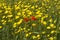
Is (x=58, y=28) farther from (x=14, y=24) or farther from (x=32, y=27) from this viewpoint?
(x=14, y=24)

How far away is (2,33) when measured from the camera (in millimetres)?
3037

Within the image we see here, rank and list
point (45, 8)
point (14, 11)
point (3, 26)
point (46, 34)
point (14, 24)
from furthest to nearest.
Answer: point (45, 8) < point (14, 11) < point (3, 26) < point (14, 24) < point (46, 34)

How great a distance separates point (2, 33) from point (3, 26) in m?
0.15

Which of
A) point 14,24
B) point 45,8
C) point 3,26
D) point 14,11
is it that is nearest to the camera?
point 14,24

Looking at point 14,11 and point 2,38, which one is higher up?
point 14,11

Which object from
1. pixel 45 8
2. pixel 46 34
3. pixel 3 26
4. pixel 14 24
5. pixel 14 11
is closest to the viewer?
pixel 46 34

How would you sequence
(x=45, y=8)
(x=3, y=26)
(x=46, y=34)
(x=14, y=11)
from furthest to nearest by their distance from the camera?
(x=45, y=8), (x=14, y=11), (x=3, y=26), (x=46, y=34)

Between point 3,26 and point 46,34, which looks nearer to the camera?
point 46,34

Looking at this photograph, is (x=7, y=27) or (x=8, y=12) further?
→ (x=8, y=12)

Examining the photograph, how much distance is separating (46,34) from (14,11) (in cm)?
86

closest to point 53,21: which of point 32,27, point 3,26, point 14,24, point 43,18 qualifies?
point 43,18

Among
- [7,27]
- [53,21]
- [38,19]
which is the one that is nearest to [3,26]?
[7,27]

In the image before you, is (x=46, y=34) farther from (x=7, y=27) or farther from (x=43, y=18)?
(x=7, y=27)

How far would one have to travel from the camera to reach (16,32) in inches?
113
